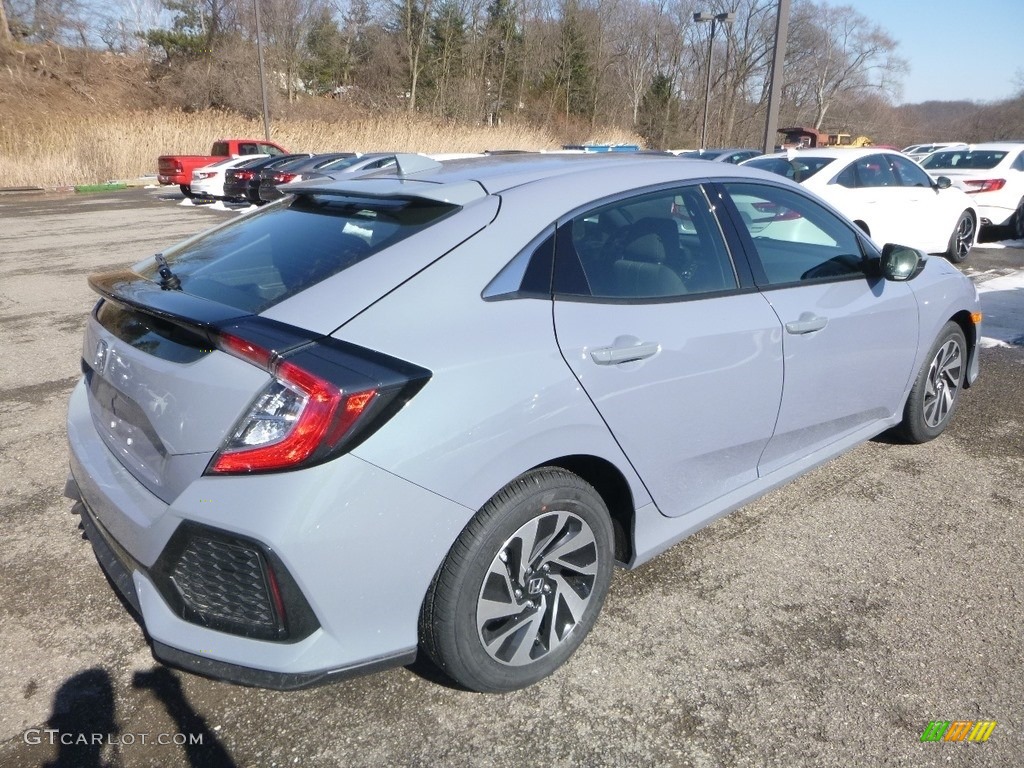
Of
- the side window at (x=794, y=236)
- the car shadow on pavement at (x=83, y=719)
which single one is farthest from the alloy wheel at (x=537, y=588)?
the side window at (x=794, y=236)

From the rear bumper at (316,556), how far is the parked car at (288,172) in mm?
16673

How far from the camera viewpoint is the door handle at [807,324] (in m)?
3.09

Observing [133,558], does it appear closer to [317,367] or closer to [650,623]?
[317,367]

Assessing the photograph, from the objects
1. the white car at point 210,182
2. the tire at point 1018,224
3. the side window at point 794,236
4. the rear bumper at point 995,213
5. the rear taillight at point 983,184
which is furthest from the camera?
the white car at point 210,182

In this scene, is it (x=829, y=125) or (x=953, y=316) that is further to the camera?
(x=829, y=125)

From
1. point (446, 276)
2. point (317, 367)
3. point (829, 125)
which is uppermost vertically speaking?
point (829, 125)

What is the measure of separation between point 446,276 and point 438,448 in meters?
0.55

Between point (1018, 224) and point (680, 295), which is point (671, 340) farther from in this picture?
point (1018, 224)

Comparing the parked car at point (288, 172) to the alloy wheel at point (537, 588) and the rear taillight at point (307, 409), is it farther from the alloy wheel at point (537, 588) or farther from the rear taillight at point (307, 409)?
the rear taillight at point (307, 409)

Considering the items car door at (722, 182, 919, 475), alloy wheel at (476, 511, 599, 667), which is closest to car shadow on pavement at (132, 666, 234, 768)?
alloy wheel at (476, 511, 599, 667)

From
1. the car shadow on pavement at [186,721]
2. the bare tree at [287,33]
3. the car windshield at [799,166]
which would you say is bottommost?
the car shadow on pavement at [186,721]

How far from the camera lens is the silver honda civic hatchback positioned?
6.44ft

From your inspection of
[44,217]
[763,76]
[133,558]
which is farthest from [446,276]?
[763,76]

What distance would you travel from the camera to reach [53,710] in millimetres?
2404
